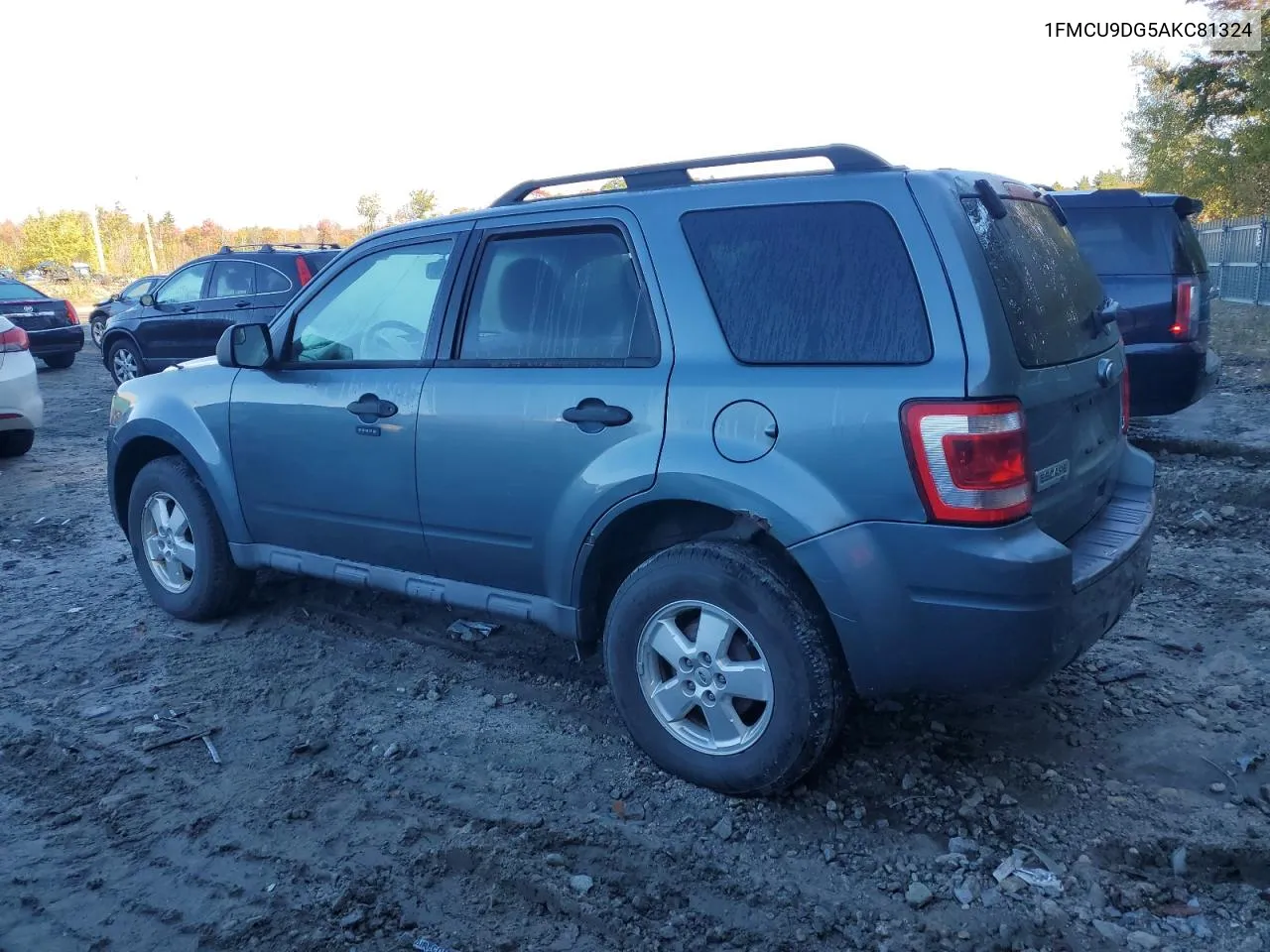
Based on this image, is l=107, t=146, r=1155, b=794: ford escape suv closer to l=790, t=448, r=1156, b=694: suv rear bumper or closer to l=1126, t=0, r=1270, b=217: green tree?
l=790, t=448, r=1156, b=694: suv rear bumper

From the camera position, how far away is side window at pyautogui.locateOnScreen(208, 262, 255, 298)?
39.8 ft

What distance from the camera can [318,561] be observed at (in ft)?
14.2

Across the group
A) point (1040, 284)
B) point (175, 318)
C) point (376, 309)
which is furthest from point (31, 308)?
point (1040, 284)

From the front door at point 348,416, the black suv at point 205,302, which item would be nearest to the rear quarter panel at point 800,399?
the front door at point 348,416

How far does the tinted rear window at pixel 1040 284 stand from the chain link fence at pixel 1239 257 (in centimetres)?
1752

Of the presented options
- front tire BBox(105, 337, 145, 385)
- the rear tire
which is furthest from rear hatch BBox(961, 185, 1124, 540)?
front tire BBox(105, 337, 145, 385)

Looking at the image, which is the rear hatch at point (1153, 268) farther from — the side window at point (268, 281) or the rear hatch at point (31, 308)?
the rear hatch at point (31, 308)

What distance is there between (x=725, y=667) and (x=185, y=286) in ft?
38.6

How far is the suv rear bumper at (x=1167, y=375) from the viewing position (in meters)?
7.15

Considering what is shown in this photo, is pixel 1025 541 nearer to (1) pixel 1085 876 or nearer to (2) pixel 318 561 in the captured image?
(1) pixel 1085 876

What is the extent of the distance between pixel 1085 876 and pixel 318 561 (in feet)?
10.1

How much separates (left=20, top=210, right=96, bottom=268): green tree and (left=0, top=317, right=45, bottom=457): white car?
5944 centimetres

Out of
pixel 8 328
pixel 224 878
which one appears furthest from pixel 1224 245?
pixel 224 878

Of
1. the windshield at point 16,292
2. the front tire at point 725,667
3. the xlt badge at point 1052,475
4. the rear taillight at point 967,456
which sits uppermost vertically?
the windshield at point 16,292
